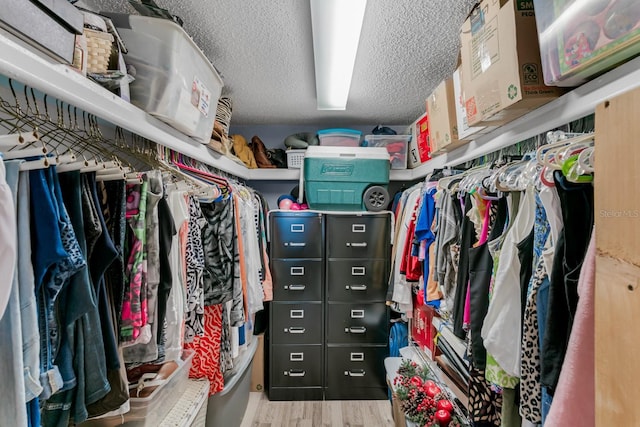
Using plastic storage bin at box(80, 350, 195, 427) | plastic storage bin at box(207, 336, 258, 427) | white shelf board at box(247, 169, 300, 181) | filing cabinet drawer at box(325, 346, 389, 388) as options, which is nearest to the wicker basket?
plastic storage bin at box(80, 350, 195, 427)

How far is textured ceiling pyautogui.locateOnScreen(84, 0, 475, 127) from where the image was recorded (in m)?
1.42

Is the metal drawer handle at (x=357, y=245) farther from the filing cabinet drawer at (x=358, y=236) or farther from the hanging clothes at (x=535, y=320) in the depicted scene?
the hanging clothes at (x=535, y=320)

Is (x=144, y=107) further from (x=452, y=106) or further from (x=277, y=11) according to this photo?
(x=452, y=106)

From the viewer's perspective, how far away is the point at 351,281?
9.26ft

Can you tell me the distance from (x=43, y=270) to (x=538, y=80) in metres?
1.36

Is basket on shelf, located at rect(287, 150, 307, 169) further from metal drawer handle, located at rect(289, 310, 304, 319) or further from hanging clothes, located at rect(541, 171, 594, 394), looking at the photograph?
hanging clothes, located at rect(541, 171, 594, 394)

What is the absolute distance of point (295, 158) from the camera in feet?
9.78

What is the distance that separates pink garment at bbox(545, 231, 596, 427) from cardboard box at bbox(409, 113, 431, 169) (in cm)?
181

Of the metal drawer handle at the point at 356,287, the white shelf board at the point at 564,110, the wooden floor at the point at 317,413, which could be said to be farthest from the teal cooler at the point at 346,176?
the wooden floor at the point at 317,413

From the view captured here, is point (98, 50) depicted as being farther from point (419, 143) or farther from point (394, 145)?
point (394, 145)

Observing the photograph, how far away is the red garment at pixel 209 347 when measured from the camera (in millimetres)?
1721

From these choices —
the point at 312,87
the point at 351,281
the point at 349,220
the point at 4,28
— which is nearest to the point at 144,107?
the point at 4,28

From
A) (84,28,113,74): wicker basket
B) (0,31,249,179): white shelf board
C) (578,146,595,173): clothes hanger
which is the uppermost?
(84,28,113,74): wicker basket

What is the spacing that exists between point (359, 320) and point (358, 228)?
757 mm
